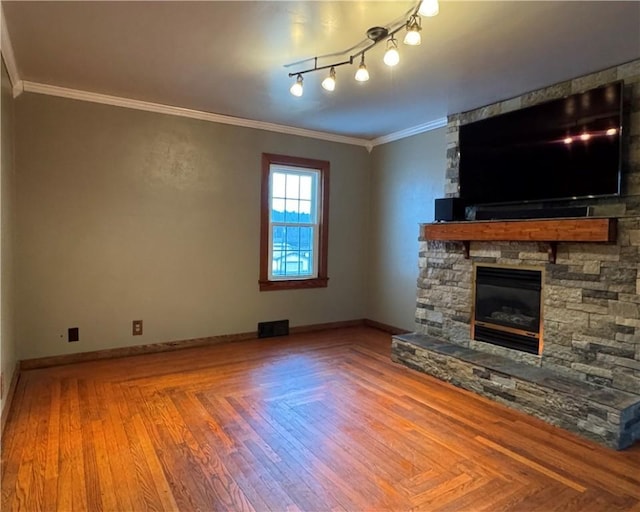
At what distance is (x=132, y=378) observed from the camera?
3.35 metres

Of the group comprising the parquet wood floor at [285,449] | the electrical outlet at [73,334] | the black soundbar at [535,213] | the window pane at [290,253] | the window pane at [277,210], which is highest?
the window pane at [277,210]

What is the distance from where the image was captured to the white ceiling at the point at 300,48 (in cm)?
224

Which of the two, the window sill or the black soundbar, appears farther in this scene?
the window sill

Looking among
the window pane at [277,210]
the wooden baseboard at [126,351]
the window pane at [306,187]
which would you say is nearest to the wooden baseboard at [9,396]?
the wooden baseboard at [126,351]

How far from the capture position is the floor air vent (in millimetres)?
4691

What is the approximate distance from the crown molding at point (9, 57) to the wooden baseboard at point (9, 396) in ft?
7.21

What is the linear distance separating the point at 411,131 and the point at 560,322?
8.51 ft

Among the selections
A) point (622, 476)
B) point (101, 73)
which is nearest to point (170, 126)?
point (101, 73)

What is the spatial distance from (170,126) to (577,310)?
3.85m

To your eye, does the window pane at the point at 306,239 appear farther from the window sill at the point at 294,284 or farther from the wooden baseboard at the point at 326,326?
the wooden baseboard at the point at 326,326

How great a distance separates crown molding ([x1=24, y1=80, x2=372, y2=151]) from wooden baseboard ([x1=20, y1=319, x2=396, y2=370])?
226 centimetres

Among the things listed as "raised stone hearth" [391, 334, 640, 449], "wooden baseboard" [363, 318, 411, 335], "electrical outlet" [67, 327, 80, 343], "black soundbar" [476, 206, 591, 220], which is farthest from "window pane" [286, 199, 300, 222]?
"electrical outlet" [67, 327, 80, 343]

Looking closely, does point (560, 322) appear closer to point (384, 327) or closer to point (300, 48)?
point (384, 327)

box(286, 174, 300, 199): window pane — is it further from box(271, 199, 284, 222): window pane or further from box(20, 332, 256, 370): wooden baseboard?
box(20, 332, 256, 370): wooden baseboard
